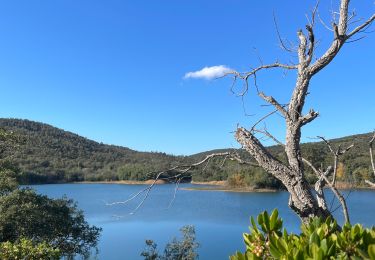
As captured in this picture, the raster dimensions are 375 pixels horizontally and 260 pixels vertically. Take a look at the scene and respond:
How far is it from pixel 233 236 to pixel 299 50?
20684mm

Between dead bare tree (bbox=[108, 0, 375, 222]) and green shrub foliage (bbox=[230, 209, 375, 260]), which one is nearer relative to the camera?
green shrub foliage (bbox=[230, 209, 375, 260])

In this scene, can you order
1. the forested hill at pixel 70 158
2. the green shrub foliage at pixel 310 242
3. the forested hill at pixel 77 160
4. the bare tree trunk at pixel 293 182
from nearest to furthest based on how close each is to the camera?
the green shrub foliage at pixel 310 242 → the bare tree trunk at pixel 293 182 → the forested hill at pixel 77 160 → the forested hill at pixel 70 158

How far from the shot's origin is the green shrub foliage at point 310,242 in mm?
1153

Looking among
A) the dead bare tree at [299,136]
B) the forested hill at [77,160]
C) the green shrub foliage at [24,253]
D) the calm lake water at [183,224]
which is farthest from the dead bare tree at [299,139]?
the forested hill at [77,160]

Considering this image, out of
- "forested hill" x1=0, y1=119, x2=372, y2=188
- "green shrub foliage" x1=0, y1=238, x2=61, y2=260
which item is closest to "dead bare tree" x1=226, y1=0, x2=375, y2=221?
"green shrub foliage" x1=0, y1=238, x2=61, y2=260

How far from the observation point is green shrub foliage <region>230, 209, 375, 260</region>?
3.78 feet

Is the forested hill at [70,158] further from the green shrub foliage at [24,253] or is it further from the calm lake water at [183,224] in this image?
the green shrub foliage at [24,253]

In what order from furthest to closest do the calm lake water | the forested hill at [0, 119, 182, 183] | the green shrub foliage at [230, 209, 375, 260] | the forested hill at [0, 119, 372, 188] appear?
1. the forested hill at [0, 119, 182, 183]
2. the forested hill at [0, 119, 372, 188]
3. the calm lake water
4. the green shrub foliage at [230, 209, 375, 260]

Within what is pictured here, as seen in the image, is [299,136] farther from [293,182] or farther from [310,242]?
[310,242]

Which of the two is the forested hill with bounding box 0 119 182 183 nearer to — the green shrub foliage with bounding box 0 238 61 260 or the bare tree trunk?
the green shrub foliage with bounding box 0 238 61 260

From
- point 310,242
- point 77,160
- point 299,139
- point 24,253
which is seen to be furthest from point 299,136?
point 77,160

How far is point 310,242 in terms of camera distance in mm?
1222

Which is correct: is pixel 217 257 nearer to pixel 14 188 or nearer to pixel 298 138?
pixel 14 188

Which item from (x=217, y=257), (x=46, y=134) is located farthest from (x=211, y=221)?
(x=46, y=134)
